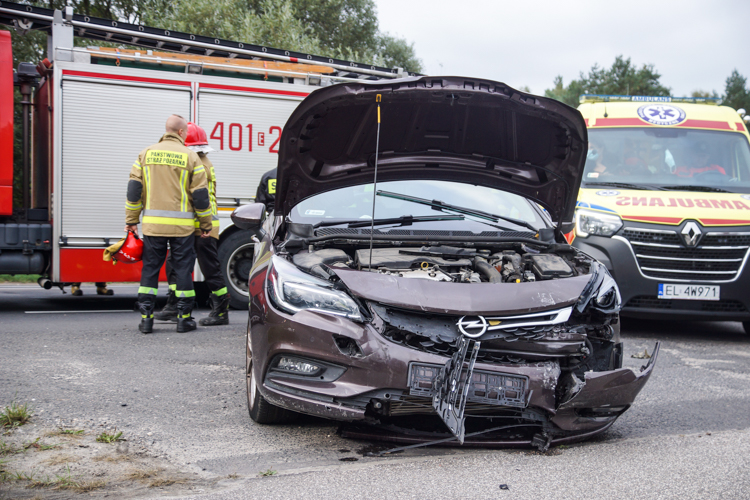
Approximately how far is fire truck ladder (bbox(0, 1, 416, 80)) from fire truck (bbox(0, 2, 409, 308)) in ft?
0.06

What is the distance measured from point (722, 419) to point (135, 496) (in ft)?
11.1

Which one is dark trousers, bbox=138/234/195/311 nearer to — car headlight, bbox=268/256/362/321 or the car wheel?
the car wheel

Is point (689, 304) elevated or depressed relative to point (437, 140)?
depressed

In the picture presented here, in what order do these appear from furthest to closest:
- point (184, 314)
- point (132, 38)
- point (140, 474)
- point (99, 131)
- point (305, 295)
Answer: point (132, 38), point (99, 131), point (184, 314), point (305, 295), point (140, 474)

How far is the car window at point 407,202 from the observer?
177 inches

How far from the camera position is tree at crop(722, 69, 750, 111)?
69.6 m

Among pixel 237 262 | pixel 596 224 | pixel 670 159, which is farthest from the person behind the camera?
pixel 237 262

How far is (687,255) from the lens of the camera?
6.90 m

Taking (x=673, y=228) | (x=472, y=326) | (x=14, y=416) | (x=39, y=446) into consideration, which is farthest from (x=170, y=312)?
(x=673, y=228)

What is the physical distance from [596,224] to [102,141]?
5465 mm

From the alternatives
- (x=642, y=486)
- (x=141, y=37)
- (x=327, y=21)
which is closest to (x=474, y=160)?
(x=642, y=486)

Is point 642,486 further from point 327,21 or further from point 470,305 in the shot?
point 327,21

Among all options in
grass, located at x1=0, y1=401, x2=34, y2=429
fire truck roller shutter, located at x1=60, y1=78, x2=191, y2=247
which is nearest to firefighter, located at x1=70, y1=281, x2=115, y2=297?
fire truck roller shutter, located at x1=60, y1=78, x2=191, y2=247

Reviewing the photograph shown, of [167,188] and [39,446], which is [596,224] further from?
[39,446]
